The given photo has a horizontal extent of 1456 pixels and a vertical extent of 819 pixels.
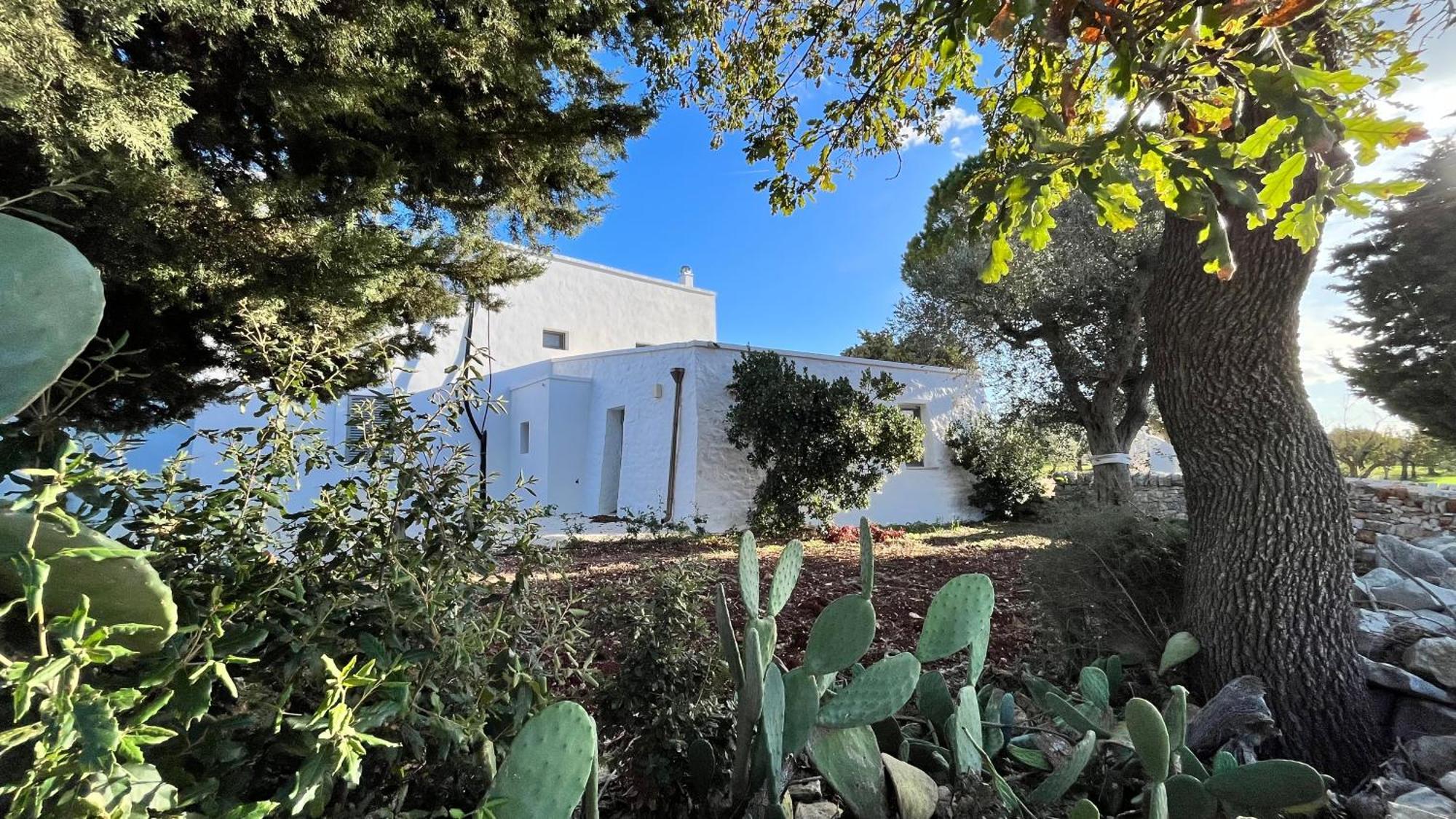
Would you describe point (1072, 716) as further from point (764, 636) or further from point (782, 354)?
point (782, 354)

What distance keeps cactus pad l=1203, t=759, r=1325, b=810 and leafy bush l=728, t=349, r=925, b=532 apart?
27.3 ft

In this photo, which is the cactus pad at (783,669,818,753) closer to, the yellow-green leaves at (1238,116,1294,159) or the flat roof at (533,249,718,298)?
the yellow-green leaves at (1238,116,1294,159)

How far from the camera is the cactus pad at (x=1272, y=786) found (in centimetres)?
157

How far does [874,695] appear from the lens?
1.70m

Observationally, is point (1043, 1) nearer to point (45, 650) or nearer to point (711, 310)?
point (45, 650)

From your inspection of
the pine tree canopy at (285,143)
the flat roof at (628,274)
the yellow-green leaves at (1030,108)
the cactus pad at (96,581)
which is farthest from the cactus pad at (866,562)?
the flat roof at (628,274)

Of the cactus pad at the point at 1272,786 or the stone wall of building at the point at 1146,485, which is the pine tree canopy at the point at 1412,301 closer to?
the stone wall of building at the point at 1146,485

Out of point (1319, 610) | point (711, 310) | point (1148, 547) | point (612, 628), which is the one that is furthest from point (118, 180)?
point (711, 310)

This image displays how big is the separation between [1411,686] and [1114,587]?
3.46 ft

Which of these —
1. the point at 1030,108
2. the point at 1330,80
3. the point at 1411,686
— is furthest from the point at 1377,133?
the point at 1411,686

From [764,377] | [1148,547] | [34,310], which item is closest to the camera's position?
[34,310]

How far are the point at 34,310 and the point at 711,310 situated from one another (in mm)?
17501

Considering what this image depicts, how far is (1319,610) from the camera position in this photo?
2.56 metres

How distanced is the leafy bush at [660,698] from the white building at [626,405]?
8011 millimetres
